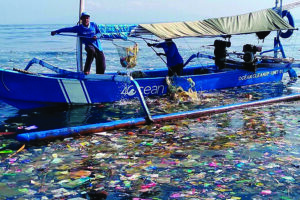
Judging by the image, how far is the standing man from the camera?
37.8 ft

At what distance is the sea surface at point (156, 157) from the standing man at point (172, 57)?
6.42ft

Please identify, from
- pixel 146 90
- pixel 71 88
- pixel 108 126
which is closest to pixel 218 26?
pixel 146 90

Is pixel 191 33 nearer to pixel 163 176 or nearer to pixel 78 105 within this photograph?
pixel 78 105

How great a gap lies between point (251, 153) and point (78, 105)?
17.8 feet

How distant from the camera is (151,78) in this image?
11.0 meters

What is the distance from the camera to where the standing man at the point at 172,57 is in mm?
11523

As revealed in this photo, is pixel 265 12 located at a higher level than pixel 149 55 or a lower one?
higher

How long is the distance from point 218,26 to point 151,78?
116 inches

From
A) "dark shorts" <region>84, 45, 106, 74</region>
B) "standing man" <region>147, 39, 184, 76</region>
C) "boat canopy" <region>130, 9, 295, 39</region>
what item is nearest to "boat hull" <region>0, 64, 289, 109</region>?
"dark shorts" <region>84, 45, 106, 74</region>

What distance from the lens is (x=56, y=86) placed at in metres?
9.55

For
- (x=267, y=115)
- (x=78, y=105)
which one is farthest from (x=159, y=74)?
(x=267, y=115)

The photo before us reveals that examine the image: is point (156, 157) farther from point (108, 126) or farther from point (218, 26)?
point (218, 26)

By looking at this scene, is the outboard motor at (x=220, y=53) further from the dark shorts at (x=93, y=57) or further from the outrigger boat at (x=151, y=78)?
the dark shorts at (x=93, y=57)

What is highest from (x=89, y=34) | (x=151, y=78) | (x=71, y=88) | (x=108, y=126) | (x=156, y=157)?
(x=89, y=34)
